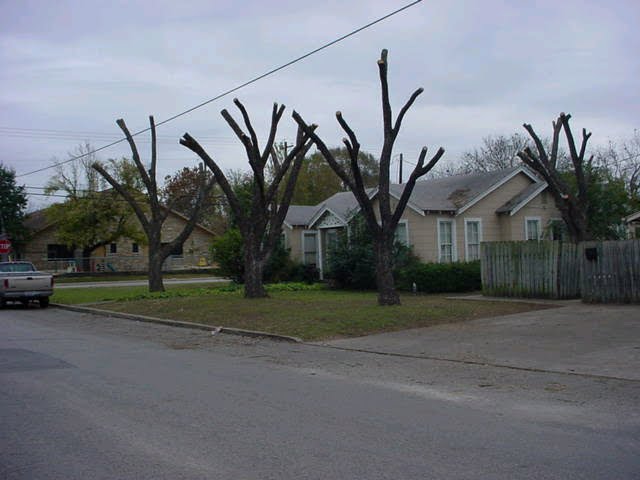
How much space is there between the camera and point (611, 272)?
17547 millimetres

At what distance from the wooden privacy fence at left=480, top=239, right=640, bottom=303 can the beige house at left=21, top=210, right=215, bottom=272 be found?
126ft

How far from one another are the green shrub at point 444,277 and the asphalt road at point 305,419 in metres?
12.6

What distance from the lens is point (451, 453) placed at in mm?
6039

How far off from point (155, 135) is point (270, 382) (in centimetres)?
1931

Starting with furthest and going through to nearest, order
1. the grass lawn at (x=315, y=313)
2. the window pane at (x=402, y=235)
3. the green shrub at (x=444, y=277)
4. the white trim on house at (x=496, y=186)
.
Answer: the window pane at (x=402, y=235) < the white trim on house at (x=496, y=186) < the green shrub at (x=444, y=277) < the grass lawn at (x=315, y=313)

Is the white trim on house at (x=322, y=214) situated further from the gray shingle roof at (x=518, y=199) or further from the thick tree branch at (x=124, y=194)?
the thick tree branch at (x=124, y=194)

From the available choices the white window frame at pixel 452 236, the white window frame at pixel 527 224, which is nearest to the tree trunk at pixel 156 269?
the white window frame at pixel 452 236

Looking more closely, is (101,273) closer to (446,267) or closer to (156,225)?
(156,225)

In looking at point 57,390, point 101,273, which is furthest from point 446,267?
point 101,273

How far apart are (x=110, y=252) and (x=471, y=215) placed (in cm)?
3976

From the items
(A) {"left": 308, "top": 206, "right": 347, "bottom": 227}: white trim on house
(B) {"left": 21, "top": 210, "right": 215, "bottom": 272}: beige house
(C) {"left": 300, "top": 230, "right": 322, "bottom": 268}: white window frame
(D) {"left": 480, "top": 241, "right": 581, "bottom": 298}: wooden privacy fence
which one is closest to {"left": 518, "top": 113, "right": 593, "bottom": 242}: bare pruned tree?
(D) {"left": 480, "top": 241, "right": 581, "bottom": 298}: wooden privacy fence

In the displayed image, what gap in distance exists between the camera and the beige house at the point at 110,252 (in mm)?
55250

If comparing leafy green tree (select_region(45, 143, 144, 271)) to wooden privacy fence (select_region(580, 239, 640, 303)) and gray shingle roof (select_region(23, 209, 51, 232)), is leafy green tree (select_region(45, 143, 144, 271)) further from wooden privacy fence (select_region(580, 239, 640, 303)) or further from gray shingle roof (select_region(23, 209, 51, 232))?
wooden privacy fence (select_region(580, 239, 640, 303))

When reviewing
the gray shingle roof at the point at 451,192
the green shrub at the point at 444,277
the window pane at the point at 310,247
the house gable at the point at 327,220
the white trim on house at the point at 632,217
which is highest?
the gray shingle roof at the point at 451,192
